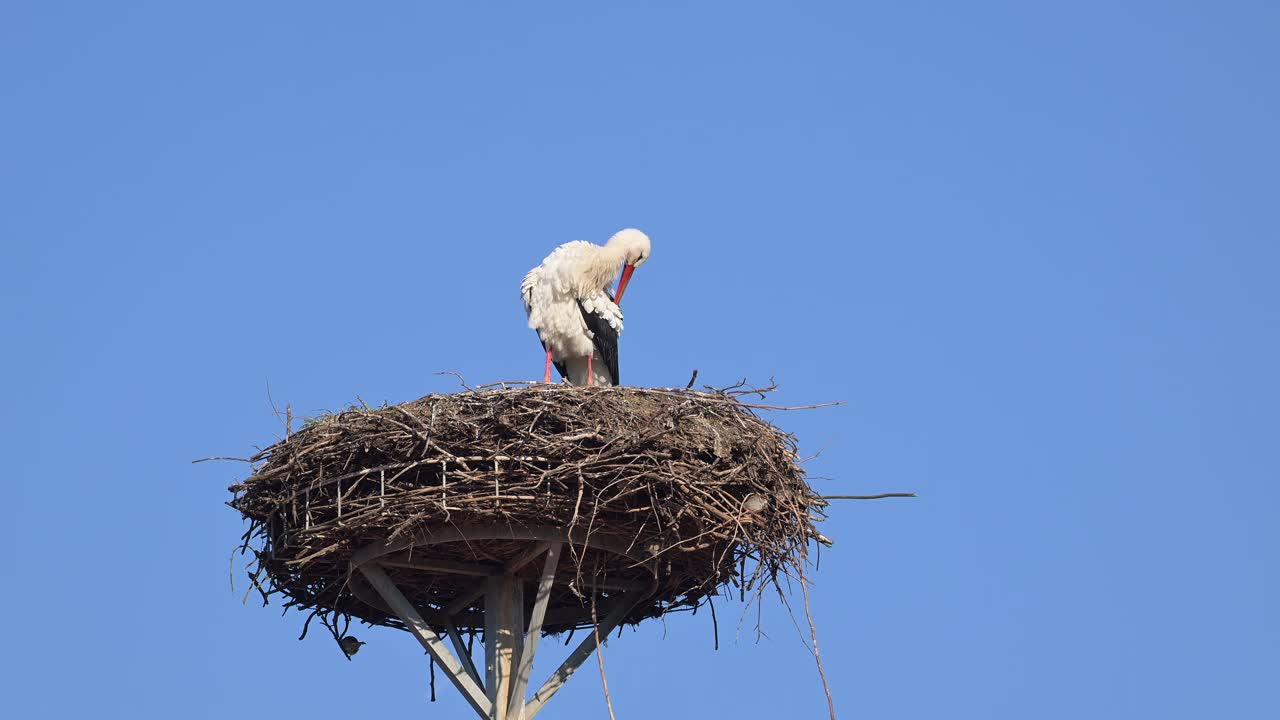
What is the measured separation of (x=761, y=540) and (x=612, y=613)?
59.8 inches

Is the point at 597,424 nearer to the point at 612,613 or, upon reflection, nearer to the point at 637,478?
the point at 637,478

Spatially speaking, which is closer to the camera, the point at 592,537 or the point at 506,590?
the point at 592,537

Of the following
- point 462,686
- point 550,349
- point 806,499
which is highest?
point 550,349

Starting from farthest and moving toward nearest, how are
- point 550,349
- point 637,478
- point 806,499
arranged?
point 550,349
point 806,499
point 637,478

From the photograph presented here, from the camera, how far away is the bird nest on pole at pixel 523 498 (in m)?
11.1

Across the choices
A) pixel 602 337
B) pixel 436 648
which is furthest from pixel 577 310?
pixel 436 648

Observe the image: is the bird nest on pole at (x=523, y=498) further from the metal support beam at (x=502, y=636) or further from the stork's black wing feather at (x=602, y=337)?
the stork's black wing feather at (x=602, y=337)

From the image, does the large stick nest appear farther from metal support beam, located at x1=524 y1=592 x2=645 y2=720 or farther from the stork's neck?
the stork's neck

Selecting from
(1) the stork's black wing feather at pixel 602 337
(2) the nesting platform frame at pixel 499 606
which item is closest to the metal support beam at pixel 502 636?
(2) the nesting platform frame at pixel 499 606

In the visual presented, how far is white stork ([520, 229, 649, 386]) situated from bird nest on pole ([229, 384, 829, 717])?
3.17 m

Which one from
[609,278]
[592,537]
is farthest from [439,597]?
[609,278]

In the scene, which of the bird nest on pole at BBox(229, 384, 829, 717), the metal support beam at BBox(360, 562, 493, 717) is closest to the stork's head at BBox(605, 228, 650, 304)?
the bird nest on pole at BBox(229, 384, 829, 717)

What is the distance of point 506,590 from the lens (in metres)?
12.3

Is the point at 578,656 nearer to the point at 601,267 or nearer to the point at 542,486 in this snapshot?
the point at 542,486
